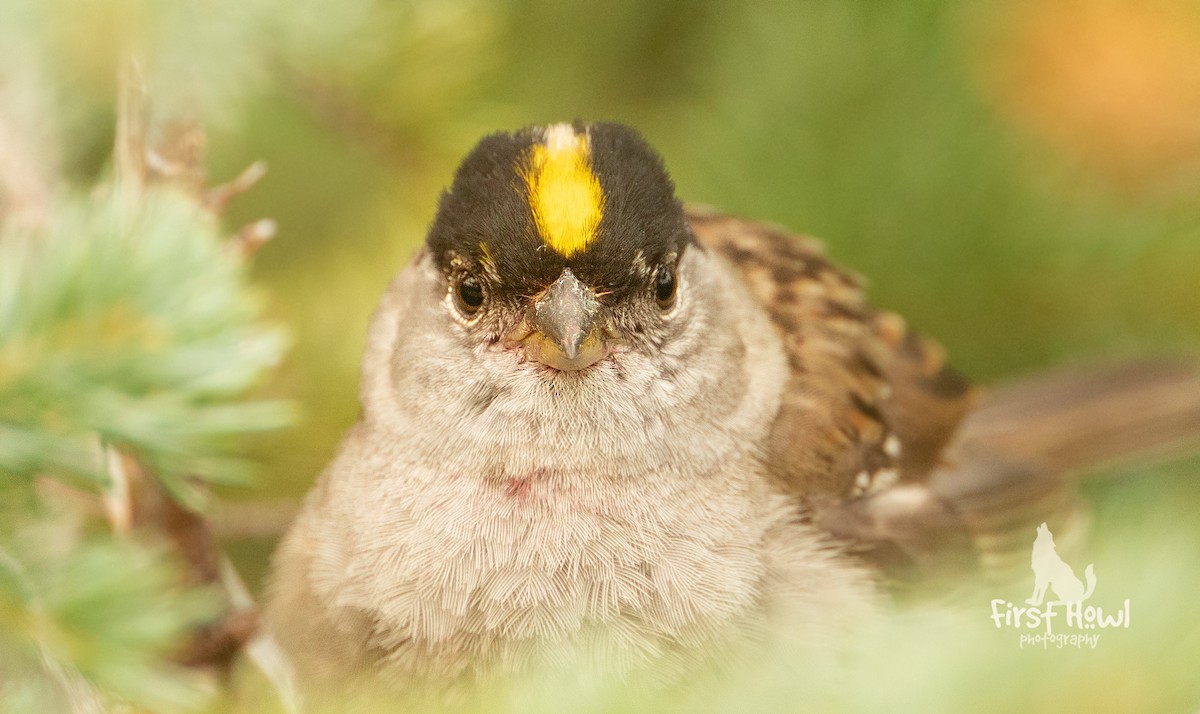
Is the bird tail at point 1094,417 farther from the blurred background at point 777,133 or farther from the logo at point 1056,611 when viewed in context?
the logo at point 1056,611

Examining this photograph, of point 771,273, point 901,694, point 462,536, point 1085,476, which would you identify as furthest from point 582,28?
point 901,694

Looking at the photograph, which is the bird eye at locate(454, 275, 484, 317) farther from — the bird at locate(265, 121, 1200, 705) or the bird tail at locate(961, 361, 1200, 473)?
the bird tail at locate(961, 361, 1200, 473)

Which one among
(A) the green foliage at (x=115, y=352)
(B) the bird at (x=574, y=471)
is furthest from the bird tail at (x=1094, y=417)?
(A) the green foliage at (x=115, y=352)

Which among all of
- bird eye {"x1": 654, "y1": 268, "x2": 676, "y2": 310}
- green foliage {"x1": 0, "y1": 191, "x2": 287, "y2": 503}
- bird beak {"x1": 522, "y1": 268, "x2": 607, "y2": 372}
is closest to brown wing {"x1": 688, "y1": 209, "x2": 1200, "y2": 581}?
bird eye {"x1": 654, "y1": 268, "x2": 676, "y2": 310}

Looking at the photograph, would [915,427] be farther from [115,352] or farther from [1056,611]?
[115,352]

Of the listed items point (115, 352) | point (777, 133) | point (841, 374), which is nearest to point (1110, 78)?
point (777, 133)

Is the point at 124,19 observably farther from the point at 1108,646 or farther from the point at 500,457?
the point at 1108,646
